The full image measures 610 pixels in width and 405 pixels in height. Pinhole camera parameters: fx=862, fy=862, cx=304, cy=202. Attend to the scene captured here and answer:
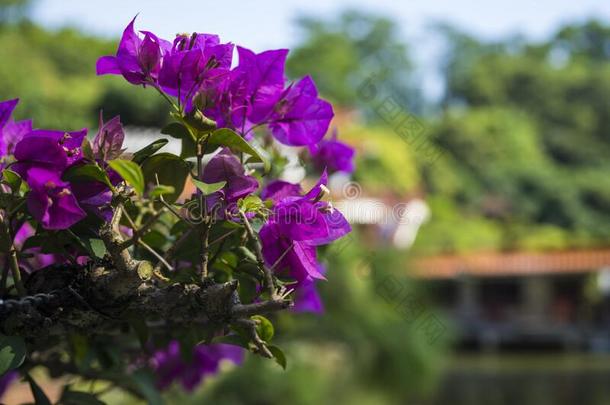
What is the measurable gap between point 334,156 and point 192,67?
0.30m

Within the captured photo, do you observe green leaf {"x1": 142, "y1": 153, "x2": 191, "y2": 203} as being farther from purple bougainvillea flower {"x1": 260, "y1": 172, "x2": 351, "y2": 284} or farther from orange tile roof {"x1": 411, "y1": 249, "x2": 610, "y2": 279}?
orange tile roof {"x1": 411, "y1": 249, "x2": 610, "y2": 279}

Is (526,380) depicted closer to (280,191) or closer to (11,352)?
(280,191)

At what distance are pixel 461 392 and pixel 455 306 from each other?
17.4 ft

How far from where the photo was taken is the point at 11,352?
21.4 inches

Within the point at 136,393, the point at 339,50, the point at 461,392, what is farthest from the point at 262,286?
the point at 339,50

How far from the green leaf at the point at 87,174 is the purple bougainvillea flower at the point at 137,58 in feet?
0.24

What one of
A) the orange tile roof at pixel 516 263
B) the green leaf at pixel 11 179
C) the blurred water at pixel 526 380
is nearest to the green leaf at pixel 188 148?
the green leaf at pixel 11 179

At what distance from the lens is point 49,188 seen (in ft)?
1.80

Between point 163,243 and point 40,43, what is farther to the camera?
point 40,43

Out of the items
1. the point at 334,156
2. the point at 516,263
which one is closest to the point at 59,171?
the point at 334,156

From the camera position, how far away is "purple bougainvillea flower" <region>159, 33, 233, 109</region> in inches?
23.0

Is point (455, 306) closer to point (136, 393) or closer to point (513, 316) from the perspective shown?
point (513, 316)

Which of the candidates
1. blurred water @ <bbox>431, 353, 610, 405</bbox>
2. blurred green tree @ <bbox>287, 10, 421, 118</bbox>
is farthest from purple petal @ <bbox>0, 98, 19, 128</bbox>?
blurred green tree @ <bbox>287, 10, 421, 118</bbox>

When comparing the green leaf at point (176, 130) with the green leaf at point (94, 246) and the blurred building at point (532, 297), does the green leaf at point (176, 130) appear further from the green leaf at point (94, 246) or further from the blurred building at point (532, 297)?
the blurred building at point (532, 297)
